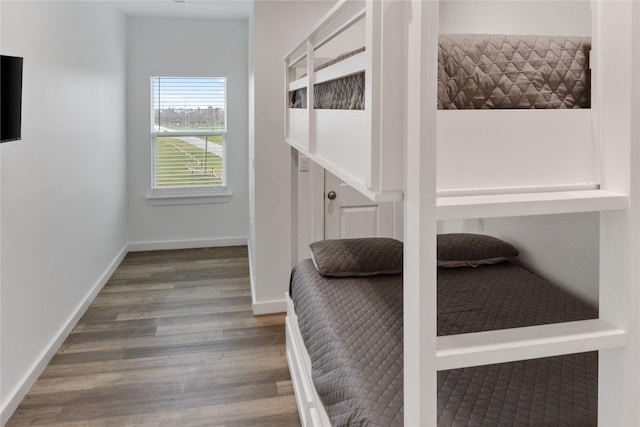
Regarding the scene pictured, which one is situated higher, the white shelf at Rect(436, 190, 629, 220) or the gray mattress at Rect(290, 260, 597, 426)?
the white shelf at Rect(436, 190, 629, 220)

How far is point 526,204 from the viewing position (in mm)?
1038

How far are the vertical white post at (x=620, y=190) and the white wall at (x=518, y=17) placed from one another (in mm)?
1418

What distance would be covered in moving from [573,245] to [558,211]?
5.11 ft

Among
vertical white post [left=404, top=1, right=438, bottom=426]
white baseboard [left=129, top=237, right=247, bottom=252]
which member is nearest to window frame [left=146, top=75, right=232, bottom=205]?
white baseboard [left=129, top=237, right=247, bottom=252]

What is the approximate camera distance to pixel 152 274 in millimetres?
4922

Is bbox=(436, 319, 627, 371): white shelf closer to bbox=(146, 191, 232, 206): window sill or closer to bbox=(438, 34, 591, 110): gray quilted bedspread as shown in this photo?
bbox=(438, 34, 591, 110): gray quilted bedspread

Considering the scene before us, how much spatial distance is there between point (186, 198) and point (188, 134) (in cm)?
72

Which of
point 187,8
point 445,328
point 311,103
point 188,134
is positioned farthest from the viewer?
point 188,134

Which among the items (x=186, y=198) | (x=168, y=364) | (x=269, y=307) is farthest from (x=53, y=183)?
(x=186, y=198)

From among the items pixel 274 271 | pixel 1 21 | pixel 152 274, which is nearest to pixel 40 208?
pixel 1 21

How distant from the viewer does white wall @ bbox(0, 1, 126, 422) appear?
257 centimetres

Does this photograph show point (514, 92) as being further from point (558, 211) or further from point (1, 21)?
point (1, 21)

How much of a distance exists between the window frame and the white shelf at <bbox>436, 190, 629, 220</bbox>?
5.13 metres

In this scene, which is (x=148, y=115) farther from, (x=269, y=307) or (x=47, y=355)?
(x=47, y=355)
